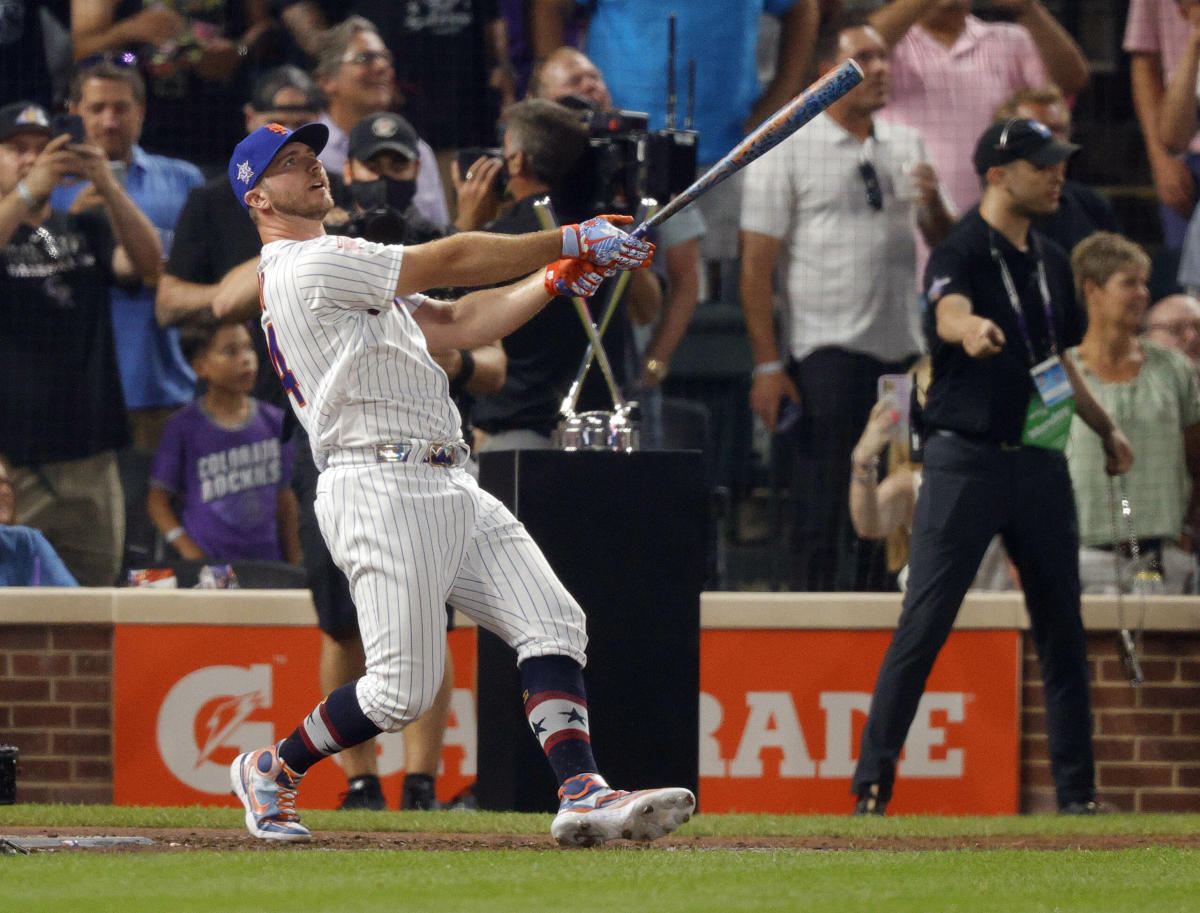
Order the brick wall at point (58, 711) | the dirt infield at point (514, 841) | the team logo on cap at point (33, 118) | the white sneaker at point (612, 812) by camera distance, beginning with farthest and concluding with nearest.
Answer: the team logo on cap at point (33, 118)
the brick wall at point (58, 711)
the dirt infield at point (514, 841)
the white sneaker at point (612, 812)

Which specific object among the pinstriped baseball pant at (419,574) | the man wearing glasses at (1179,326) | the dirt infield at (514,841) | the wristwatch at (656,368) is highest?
the man wearing glasses at (1179,326)

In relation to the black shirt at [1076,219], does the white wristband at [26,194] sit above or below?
below

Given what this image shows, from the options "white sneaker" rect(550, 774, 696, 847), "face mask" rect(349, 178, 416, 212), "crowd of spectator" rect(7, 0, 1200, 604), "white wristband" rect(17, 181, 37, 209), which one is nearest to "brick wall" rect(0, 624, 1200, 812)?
"crowd of spectator" rect(7, 0, 1200, 604)

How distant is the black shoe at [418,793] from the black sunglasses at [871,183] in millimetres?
2953

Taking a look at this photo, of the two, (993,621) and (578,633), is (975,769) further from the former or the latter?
(578,633)

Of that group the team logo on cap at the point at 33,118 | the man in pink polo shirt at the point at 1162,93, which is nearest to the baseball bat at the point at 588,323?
the team logo on cap at the point at 33,118

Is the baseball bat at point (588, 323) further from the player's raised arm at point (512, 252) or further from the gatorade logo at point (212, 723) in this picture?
the gatorade logo at point (212, 723)

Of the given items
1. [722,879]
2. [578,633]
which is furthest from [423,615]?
[722,879]

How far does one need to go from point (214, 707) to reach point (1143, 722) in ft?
10.8

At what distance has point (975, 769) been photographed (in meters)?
6.68

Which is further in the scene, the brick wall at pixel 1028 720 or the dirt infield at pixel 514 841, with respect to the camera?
the brick wall at pixel 1028 720

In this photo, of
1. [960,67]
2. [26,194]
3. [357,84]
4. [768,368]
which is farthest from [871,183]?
[26,194]

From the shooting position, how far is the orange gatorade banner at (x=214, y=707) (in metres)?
6.57

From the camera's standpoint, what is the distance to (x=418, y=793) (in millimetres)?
5977
